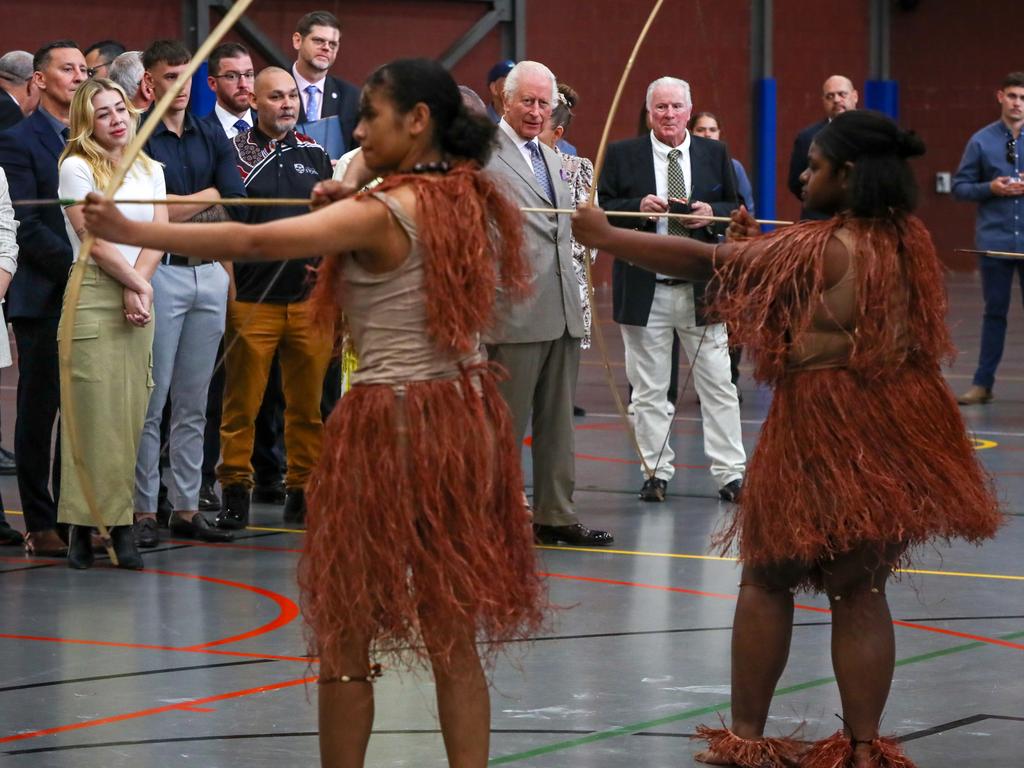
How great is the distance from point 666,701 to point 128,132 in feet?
Answer: 8.63

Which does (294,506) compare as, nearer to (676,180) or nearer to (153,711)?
(676,180)

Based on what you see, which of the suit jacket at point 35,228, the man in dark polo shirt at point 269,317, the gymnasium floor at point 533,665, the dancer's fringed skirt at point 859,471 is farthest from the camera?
the man in dark polo shirt at point 269,317

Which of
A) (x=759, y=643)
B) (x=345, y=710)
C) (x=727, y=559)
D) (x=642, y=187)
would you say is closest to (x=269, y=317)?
(x=642, y=187)

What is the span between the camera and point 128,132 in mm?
5574

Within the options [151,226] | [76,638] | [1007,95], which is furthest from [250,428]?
[1007,95]

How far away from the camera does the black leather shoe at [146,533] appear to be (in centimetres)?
610

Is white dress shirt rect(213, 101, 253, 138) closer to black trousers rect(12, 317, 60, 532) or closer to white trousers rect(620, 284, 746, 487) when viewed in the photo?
black trousers rect(12, 317, 60, 532)

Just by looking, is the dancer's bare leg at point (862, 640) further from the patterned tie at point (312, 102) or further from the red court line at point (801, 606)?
the patterned tie at point (312, 102)

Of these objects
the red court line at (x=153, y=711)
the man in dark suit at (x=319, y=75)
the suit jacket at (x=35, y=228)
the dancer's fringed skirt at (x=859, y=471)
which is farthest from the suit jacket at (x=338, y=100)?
the dancer's fringed skirt at (x=859, y=471)

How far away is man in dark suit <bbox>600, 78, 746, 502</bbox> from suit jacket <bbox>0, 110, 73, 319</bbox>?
217cm

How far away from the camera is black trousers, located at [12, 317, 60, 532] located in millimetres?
5902

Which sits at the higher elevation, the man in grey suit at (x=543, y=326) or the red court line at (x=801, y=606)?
the man in grey suit at (x=543, y=326)

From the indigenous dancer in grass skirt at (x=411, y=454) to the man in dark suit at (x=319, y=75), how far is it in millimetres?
4452

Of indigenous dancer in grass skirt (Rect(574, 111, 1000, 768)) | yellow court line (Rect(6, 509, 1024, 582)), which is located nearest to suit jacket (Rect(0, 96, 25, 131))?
yellow court line (Rect(6, 509, 1024, 582))
